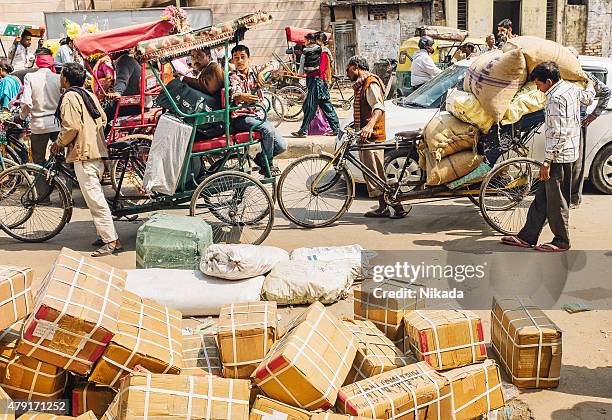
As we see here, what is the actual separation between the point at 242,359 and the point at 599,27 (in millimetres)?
22585

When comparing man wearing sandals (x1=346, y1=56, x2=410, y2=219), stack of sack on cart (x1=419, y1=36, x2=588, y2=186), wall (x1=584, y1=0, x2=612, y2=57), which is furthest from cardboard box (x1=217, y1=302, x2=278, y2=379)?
wall (x1=584, y1=0, x2=612, y2=57)

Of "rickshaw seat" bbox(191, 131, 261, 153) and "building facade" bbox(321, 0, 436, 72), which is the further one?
"building facade" bbox(321, 0, 436, 72)

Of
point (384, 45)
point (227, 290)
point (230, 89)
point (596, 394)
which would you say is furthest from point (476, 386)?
point (384, 45)

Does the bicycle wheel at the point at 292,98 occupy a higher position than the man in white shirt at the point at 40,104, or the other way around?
the man in white shirt at the point at 40,104

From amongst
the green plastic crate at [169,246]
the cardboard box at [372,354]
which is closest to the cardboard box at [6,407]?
the cardboard box at [372,354]

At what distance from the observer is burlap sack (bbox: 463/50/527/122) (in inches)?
284

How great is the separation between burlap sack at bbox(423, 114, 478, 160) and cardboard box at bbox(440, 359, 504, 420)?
3.56 metres

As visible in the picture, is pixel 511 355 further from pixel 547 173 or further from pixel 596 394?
pixel 547 173

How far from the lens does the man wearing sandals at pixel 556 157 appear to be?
6359 mm

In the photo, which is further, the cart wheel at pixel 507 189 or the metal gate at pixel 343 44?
the metal gate at pixel 343 44

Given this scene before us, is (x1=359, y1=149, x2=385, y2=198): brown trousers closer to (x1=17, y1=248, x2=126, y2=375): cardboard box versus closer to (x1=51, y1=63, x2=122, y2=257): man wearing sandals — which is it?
(x1=51, y1=63, x2=122, y2=257): man wearing sandals

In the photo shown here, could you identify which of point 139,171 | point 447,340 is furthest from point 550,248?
point 139,171

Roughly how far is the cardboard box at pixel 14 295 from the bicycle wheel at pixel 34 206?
3.13m

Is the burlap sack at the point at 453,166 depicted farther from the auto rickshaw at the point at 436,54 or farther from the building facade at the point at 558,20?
the building facade at the point at 558,20
